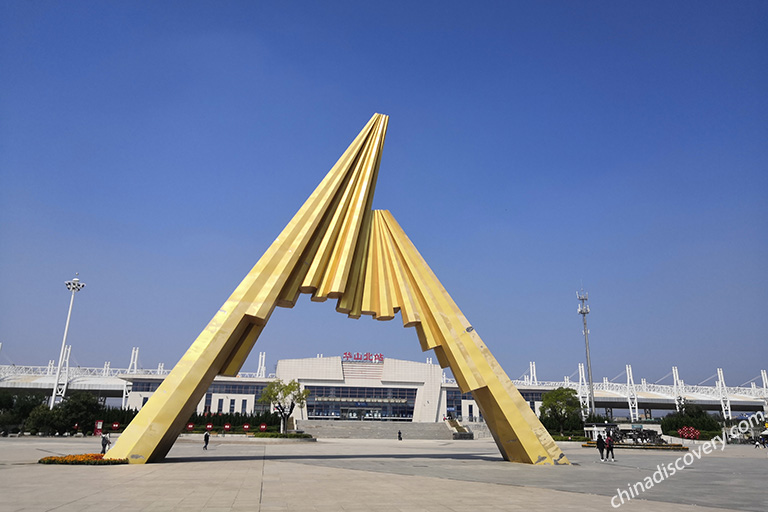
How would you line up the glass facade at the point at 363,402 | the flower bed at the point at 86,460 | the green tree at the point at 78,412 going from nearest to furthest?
1. the flower bed at the point at 86,460
2. the green tree at the point at 78,412
3. the glass facade at the point at 363,402

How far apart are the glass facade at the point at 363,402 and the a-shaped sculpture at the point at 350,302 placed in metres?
55.3

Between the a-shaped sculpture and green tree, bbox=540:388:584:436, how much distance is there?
99.2ft

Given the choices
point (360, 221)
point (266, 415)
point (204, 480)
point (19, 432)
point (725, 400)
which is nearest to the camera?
point (204, 480)

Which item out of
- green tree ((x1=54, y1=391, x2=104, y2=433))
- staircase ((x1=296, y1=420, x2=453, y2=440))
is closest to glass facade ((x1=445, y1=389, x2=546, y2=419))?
staircase ((x1=296, y1=420, x2=453, y2=440))

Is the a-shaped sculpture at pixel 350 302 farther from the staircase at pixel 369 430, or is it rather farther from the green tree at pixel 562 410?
the staircase at pixel 369 430

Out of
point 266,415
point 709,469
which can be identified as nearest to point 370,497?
point 709,469

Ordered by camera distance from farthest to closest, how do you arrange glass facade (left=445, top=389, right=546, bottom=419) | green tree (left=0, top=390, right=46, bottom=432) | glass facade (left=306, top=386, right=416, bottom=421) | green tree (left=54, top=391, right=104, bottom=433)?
1. glass facade (left=445, top=389, right=546, bottom=419)
2. glass facade (left=306, top=386, right=416, bottom=421)
3. green tree (left=0, top=390, right=46, bottom=432)
4. green tree (left=54, top=391, right=104, bottom=433)

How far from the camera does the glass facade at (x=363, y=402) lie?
73688 millimetres

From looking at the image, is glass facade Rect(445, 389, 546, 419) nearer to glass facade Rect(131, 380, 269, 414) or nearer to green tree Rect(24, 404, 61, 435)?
glass facade Rect(131, 380, 269, 414)

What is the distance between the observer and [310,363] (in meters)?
72.9

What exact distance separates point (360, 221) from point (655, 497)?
13972 mm

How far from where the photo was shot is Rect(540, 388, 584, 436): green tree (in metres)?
47.8

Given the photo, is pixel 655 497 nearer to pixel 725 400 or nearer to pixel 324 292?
pixel 324 292

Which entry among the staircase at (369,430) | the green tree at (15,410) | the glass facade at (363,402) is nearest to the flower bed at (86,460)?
the green tree at (15,410)
